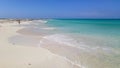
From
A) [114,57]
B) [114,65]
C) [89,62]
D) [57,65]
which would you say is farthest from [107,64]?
[57,65]

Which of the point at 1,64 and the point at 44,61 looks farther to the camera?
the point at 44,61

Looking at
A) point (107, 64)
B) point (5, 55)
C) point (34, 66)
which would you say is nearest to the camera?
point (34, 66)

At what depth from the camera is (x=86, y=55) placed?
7414 millimetres

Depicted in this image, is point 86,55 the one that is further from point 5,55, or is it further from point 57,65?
point 5,55

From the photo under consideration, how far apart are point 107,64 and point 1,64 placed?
3.76 m

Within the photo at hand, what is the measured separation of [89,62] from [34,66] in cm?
205

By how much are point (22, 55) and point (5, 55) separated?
2.32 feet

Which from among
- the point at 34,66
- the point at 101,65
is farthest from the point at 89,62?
the point at 34,66

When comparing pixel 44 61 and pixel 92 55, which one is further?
pixel 92 55

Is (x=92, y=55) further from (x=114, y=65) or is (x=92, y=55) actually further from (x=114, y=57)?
(x=114, y=65)

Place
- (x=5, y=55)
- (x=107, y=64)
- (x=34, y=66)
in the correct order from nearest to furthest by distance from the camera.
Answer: (x=34, y=66)
(x=107, y=64)
(x=5, y=55)

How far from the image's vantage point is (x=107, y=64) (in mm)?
6094

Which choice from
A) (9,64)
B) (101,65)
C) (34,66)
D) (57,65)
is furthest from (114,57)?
(9,64)

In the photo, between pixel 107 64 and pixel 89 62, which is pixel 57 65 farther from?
pixel 107 64
